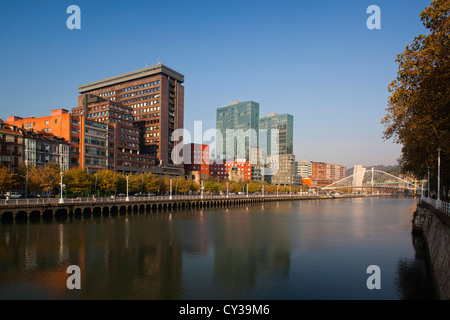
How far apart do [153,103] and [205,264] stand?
139452 millimetres

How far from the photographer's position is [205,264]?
2906cm

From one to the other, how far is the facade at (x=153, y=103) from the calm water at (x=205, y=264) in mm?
109912

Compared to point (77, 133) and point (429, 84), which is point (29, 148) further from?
point (429, 84)

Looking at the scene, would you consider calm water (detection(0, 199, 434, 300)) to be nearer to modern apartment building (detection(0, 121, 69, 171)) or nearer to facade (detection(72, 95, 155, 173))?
modern apartment building (detection(0, 121, 69, 171))

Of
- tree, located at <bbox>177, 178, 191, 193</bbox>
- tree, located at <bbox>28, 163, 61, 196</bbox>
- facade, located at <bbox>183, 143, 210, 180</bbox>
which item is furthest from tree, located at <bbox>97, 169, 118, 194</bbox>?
facade, located at <bbox>183, 143, 210, 180</bbox>

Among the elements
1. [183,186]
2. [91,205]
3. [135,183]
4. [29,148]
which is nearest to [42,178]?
[91,205]

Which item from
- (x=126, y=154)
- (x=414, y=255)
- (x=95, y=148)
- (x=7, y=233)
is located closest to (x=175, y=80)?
(x=126, y=154)

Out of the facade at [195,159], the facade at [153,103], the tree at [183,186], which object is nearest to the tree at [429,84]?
the tree at [183,186]

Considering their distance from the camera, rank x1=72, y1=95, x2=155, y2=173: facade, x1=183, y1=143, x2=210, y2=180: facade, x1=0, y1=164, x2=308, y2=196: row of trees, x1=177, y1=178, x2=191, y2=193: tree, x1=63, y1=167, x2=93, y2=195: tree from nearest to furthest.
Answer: x1=0, y1=164, x2=308, y2=196: row of trees < x1=63, y1=167, x2=93, y2=195: tree < x1=72, y1=95, x2=155, y2=173: facade < x1=177, y1=178, x2=191, y2=193: tree < x1=183, y1=143, x2=210, y2=180: facade

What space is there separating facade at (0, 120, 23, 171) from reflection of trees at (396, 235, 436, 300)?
3540 inches

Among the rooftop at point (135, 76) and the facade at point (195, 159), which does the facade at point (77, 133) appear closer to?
the rooftop at point (135, 76)

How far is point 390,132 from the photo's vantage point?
3697cm

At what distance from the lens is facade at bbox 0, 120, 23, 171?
8444 centimetres

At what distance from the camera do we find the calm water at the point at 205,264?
72.5 ft
